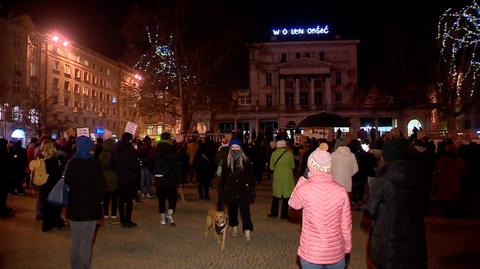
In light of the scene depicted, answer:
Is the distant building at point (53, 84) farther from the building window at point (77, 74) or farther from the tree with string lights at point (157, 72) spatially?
the tree with string lights at point (157, 72)

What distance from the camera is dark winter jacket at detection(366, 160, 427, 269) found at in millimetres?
4461

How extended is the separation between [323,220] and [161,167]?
6.61m

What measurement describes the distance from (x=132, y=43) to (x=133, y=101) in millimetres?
4866

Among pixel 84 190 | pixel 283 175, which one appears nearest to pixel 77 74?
pixel 283 175

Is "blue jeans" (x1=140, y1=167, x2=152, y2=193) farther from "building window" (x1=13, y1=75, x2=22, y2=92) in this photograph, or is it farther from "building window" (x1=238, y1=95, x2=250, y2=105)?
"building window" (x1=238, y1=95, x2=250, y2=105)

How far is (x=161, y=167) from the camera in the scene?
10594mm

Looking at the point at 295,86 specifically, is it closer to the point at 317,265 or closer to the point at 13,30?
the point at 13,30

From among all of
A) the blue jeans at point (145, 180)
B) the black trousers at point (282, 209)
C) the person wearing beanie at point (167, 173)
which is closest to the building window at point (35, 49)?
the blue jeans at point (145, 180)

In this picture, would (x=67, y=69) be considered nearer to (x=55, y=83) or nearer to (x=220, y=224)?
(x=55, y=83)

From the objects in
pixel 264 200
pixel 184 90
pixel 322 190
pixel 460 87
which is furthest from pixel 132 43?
pixel 322 190

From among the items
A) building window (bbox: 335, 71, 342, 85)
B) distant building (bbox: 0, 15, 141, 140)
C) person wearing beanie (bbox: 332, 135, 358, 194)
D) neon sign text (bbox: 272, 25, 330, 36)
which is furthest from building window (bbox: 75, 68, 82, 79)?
person wearing beanie (bbox: 332, 135, 358, 194)

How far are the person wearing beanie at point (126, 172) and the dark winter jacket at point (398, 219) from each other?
7.02 m

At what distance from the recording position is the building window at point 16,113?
50.8 metres

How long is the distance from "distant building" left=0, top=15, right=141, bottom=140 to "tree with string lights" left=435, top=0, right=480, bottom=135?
2169 centimetres
